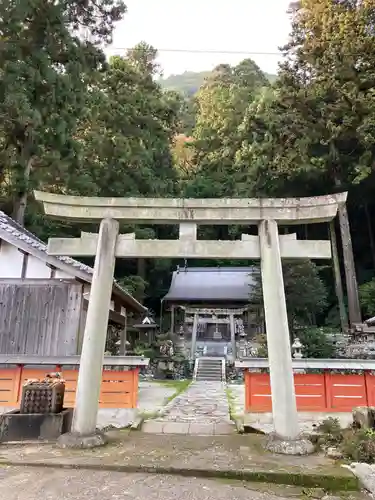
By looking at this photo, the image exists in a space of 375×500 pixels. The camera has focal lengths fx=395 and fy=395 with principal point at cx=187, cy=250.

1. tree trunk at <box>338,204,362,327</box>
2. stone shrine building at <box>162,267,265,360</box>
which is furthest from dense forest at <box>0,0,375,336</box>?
stone shrine building at <box>162,267,265,360</box>

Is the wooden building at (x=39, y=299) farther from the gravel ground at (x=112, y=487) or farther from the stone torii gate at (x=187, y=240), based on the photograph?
the gravel ground at (x=112, y=487)

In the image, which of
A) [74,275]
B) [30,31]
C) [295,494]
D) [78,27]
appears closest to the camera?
[295,494]

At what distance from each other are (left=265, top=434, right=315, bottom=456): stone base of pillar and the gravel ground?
4.05ft

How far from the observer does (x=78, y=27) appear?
58.2 ft

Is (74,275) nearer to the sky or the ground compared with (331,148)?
nearer to the ground

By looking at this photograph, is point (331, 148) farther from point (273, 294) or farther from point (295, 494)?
point (295, 494)

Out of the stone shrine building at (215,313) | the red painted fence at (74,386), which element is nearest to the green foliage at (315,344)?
the stone shrine building at (215,313)

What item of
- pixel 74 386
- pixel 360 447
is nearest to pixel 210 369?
pixel 74 386

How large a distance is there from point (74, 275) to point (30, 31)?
1207cm

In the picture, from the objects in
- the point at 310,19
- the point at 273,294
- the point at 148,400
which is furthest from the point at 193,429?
the point at 310,19

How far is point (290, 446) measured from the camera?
5473 millimetres

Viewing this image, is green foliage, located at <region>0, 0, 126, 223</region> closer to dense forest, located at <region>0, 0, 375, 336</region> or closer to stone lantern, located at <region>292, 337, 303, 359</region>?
dense forest, located at <region>0, 0, 375, 336</region>

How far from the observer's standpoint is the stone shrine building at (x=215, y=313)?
958 inches

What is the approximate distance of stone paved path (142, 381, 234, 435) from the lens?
292 inches
